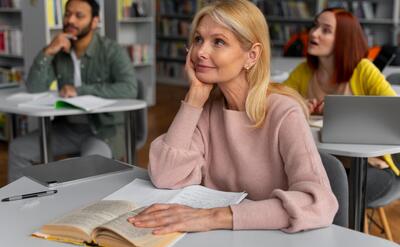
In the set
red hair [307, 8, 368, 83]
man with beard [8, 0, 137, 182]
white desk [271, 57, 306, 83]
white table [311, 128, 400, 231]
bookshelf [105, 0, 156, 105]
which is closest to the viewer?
white table [311, 128, 400, 231]

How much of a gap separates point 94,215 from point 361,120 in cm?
120

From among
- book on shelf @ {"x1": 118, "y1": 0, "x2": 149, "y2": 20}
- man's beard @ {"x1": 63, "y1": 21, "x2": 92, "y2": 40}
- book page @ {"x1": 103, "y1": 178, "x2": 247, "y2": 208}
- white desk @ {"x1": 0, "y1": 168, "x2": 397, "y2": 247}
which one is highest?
book on shelf @ {"x1": 118, "y1": 0, "x2": 149, "y2": 20}

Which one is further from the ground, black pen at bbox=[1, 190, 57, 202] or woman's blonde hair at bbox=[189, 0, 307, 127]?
woman's blonde hair at bbox=[189, 0, 307, 127]

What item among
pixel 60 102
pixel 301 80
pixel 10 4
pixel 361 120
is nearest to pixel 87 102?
pixel 60 102

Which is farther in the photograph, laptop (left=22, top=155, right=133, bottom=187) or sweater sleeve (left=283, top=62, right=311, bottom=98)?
sweater sleeve (left=283, top=62, right=311, bottom=98)

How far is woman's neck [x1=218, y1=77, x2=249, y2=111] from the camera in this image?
5.31 feet

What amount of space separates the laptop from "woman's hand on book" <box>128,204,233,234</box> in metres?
0.43

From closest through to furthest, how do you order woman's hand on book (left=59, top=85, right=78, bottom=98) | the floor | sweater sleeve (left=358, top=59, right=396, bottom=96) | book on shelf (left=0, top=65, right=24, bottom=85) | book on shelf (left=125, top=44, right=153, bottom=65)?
sweater sleeve (left=358, top=59, right=396, bottom=96), woman's hand on book (left=59, top=85, right=78, bottom=98), the floor, book on shelf (left=0, top=65, right=24, bottom=85), book on shelf (left=125, top=44, right=153, bottom=65)

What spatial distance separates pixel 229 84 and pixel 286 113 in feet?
0.64

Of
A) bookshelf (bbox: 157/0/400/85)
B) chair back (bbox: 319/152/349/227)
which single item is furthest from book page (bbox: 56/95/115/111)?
bookshelf (bbox: 157/0/400/85)

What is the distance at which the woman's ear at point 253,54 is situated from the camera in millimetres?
1566

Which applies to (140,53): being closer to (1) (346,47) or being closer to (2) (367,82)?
(1) (346,47)

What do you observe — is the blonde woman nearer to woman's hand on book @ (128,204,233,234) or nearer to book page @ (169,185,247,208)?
book page @ (169,185,247,208)

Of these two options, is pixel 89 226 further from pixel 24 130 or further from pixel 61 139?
pixel 24 130
